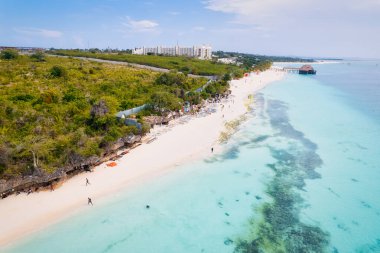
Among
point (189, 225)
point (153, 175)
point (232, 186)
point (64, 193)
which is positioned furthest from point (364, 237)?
point (64, 193)

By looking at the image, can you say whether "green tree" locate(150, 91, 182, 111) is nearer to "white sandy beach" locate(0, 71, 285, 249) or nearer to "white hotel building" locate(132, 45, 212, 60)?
"white sandy beach" locate(0, 71, 285, 249)

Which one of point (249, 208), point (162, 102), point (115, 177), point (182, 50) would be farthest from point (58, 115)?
point (182, 50)

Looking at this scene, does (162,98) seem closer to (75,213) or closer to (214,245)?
(75,213)

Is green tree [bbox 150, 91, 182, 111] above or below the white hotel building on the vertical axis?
below

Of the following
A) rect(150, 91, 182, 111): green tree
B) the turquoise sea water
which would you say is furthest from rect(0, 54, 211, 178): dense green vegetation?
the turquoise sea water

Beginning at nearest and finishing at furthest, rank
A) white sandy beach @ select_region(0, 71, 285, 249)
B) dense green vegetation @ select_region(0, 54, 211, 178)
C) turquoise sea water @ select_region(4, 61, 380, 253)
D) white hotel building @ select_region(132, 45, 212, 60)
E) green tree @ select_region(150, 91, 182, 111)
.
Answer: turquoise sea water @ select_region(4, 61, 380, 253) → white sandy beach @ select_region(0, 71, 285, 249) → dense green vegetation @ select_region(0, 54, 211, 178) → green tree @ select_region(150, 91, 182, 111) → white hotel building @ select_region(132, 45, 212, 60)

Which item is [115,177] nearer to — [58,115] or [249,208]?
[249,208]
